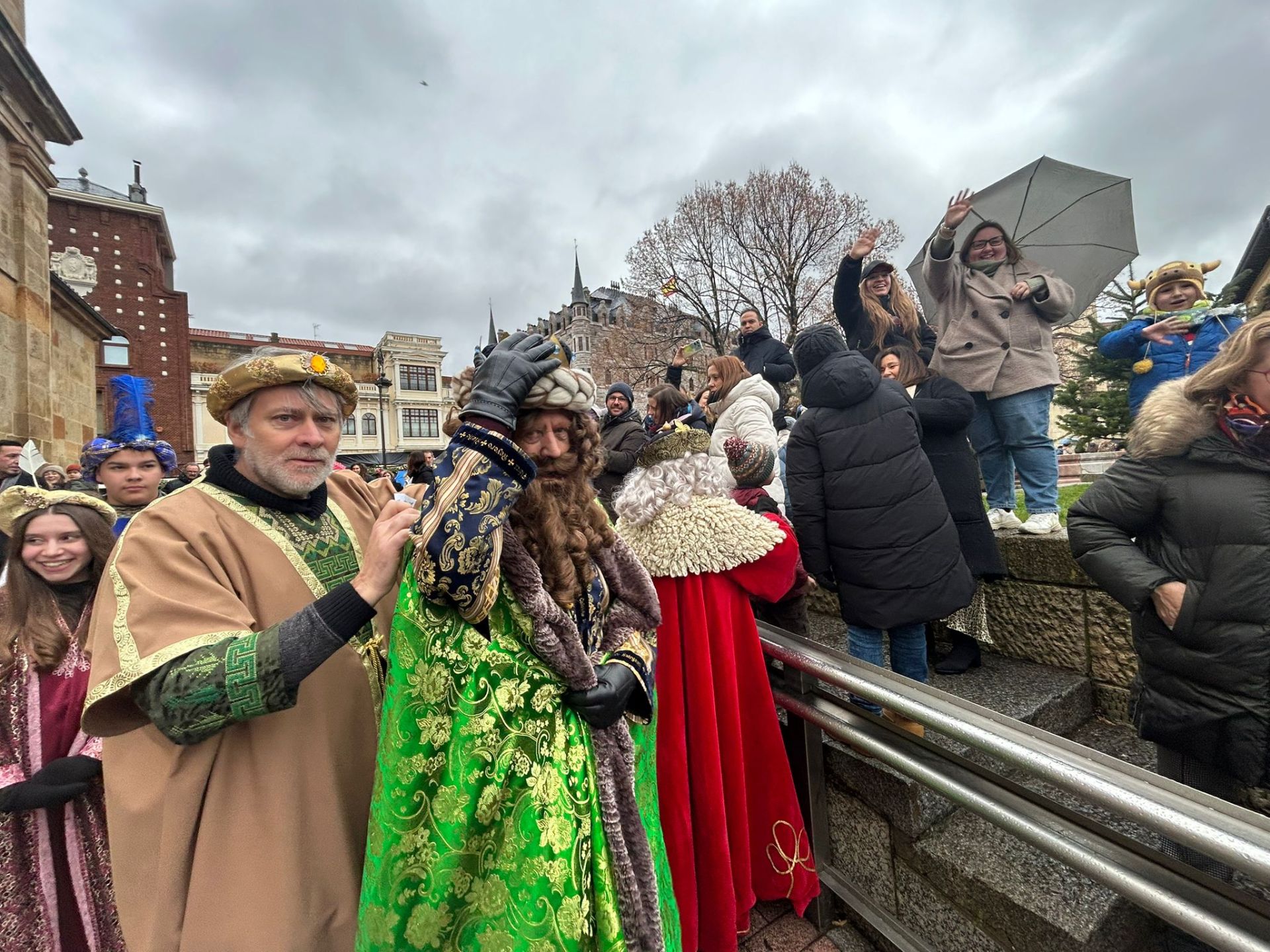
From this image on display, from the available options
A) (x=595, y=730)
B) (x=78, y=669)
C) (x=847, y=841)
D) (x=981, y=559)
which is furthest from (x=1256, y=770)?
(x=78, y=669)

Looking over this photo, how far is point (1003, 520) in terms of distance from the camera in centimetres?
379

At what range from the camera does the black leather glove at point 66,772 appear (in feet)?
6.00

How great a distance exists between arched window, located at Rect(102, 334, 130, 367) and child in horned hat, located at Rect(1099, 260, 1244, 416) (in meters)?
41.0

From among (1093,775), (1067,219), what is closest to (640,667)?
(1093,775)

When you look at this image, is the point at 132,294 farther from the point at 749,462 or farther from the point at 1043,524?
the point at 1043,524

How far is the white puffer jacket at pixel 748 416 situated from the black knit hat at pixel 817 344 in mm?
788

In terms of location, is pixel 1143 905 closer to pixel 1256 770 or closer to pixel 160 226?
pixel 1256 770

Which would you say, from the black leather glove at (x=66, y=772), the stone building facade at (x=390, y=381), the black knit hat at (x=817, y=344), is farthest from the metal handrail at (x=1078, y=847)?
the stone building facade at (x=390, y=381)

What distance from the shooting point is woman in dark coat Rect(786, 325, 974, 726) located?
8.91 feet

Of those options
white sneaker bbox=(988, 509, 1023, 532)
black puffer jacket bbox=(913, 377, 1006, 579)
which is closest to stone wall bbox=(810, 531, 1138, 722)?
black puffer jacket bbox=(913, 377, 1006, 579)

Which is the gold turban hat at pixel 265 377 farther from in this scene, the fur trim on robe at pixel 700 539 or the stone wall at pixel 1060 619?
the stone wall at pixel 1060 619

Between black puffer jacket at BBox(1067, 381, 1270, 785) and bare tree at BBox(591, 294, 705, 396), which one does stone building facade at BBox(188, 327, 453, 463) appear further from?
black puffer jacket at BBox(1067, 381, 1270, 785)

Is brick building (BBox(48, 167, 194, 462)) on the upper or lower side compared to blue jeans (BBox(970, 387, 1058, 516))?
upper

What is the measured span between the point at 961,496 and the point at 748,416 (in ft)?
4.66
